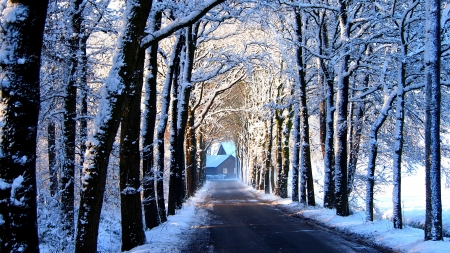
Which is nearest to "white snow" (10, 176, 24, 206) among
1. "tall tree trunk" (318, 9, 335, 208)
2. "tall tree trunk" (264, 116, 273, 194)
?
"tall tree trunk" (318, 9, 335, 208)

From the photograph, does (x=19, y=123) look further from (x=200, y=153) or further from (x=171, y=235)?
(x=200, y=153)

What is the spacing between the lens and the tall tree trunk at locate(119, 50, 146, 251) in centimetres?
1054

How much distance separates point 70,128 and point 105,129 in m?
5.37

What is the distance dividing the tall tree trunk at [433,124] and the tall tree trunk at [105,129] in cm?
734

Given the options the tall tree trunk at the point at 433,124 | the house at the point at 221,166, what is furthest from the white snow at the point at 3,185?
the house at the point at 221,166

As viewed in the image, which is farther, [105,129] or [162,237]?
[162,237]

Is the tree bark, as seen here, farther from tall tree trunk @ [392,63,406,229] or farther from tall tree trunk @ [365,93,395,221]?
tall tree trunk @ [392,63,406,229]

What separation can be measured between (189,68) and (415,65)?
9.51m

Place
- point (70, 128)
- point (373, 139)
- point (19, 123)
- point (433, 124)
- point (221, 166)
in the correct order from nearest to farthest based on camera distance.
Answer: point (19, 123) < point (433, 124) < point (70, 128) < point (373, 139) < point (221, 166)

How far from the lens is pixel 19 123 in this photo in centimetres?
506

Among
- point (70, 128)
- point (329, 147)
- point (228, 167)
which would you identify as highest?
point (70, 128)

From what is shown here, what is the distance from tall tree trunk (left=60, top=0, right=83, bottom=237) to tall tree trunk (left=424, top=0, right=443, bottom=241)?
925cm

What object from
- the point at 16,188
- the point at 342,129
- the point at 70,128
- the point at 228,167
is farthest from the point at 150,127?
the point at 228,167

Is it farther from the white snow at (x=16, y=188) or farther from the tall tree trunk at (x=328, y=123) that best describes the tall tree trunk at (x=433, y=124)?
the white snow at (x=16, y=188)
